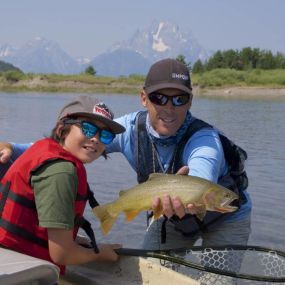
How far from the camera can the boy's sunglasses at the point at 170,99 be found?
4254mm

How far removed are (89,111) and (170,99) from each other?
90 cm

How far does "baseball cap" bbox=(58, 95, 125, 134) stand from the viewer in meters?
3.57

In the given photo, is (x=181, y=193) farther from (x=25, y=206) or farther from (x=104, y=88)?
(x=104, y=88)

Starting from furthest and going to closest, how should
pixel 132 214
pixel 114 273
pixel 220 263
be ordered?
pixel 220 263 → pixel 114 273 → pixel 132 214

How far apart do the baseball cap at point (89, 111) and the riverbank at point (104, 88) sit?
83717 millimetres

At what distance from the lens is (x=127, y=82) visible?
333 feet

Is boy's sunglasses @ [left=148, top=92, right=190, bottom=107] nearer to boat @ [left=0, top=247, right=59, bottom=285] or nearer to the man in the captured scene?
the man

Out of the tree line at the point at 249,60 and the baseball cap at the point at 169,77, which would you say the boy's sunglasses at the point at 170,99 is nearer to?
the baseball cap at the point at 169,77

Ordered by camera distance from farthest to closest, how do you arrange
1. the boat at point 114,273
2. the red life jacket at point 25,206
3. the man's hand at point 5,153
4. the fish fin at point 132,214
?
the man's hand at point 5,153
the fish fin at point 132,214
the red life jacket at point 25,206
the boat at point 114,273

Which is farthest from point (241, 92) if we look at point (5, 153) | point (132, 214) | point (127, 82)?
point (132, 214)

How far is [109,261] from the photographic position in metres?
4.20

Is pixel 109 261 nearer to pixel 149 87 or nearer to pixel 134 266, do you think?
pixel 134 266

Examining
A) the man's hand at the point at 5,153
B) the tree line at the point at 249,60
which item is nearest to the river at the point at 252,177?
the man's hand at the point at 5,153

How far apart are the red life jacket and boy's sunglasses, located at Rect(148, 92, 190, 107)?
105 centimetres
